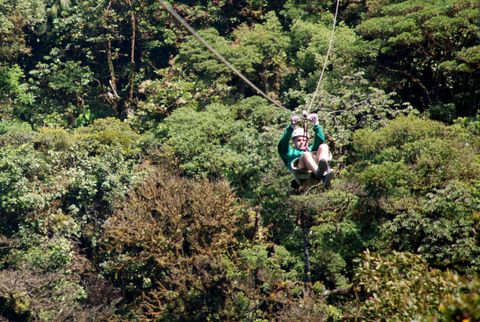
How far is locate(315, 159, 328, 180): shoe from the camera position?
37.5 ft

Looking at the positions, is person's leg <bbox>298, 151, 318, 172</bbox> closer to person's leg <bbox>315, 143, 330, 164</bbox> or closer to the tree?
person's leg <bbox>315, 143, 330, 164</bbox>

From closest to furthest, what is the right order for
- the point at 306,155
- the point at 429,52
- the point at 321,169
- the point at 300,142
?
1. the point at 321,169
2. the point at 306,155
3. the point at 300,142
4. the point at 429,52

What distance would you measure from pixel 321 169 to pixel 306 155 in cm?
27

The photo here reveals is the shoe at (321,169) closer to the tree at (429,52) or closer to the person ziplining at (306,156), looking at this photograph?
the person ziplining at (306,156)

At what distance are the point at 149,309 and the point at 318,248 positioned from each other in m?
3.39

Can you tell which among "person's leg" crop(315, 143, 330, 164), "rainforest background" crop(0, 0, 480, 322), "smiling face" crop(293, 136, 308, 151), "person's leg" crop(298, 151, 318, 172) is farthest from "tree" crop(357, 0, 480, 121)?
"person's leg" crop(298, 151, 318, 172)

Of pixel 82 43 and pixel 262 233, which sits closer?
pixel 262 233

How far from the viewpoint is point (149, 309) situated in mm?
18953

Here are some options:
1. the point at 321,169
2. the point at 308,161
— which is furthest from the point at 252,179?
the point at 321,169

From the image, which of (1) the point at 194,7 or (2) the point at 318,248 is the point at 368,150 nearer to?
(2) the point at 318,248

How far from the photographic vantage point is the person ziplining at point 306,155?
11.5 metres

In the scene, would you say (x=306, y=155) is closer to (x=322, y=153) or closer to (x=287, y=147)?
(x=322, y=153)

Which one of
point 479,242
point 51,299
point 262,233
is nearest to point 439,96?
point 262,233

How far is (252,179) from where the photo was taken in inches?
817
